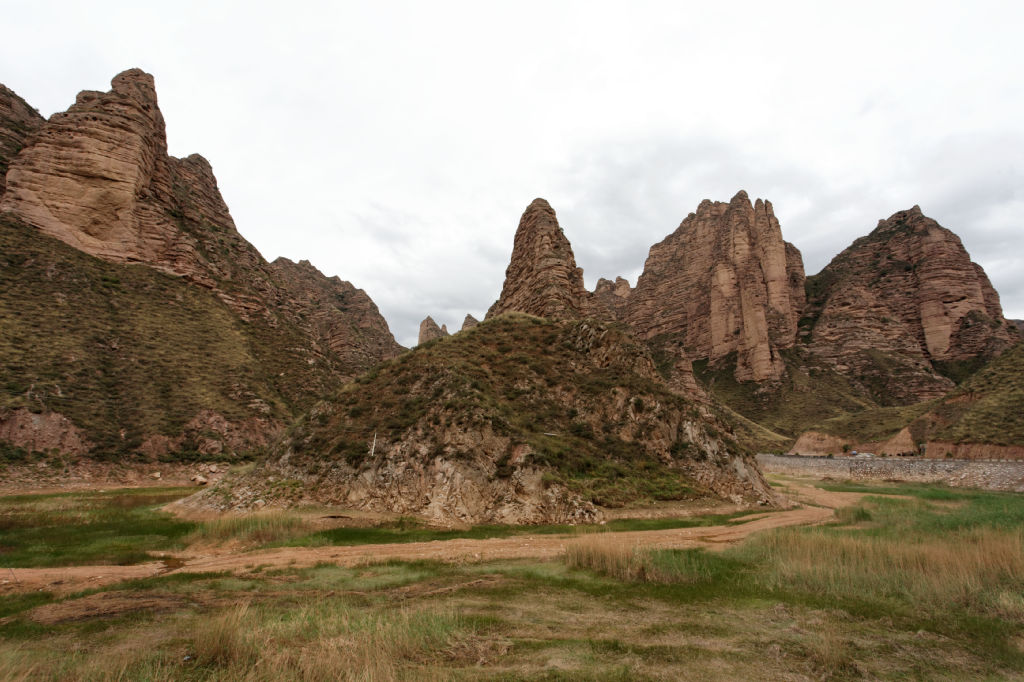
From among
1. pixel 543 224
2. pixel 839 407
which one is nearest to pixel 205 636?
pixel 543 224

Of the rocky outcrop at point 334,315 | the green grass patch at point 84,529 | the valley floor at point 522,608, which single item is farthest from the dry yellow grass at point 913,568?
the rocky outcrop at point 334,315

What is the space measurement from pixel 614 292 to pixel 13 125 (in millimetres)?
168630

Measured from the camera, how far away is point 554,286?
154 feet

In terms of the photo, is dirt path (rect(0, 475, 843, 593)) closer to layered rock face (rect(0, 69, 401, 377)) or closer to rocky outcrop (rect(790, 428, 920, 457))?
layered rock face (rect(0, 69, 401, 377))

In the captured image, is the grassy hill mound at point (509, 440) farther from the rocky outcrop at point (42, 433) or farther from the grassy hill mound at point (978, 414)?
the grassy hill mound at point (978, 414)

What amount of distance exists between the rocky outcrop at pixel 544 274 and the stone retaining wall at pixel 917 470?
34224 millimetres

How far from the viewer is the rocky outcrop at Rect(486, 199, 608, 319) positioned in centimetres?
4662

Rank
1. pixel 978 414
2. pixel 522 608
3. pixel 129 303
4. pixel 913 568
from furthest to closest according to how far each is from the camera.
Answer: pixel 129 303 < pixel 978 414 < pixel 913 568 < pixel 522 608

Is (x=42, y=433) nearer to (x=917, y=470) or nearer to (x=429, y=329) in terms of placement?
(x=917, y=470)

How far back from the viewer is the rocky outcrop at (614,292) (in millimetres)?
165750

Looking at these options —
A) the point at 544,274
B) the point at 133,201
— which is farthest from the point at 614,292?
the point at 133,201

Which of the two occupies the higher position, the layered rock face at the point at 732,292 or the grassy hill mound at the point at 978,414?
the layered rock face at the point at 732,292

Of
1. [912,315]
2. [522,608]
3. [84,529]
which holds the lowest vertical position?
[84,529]

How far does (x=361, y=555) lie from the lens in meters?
14.4
